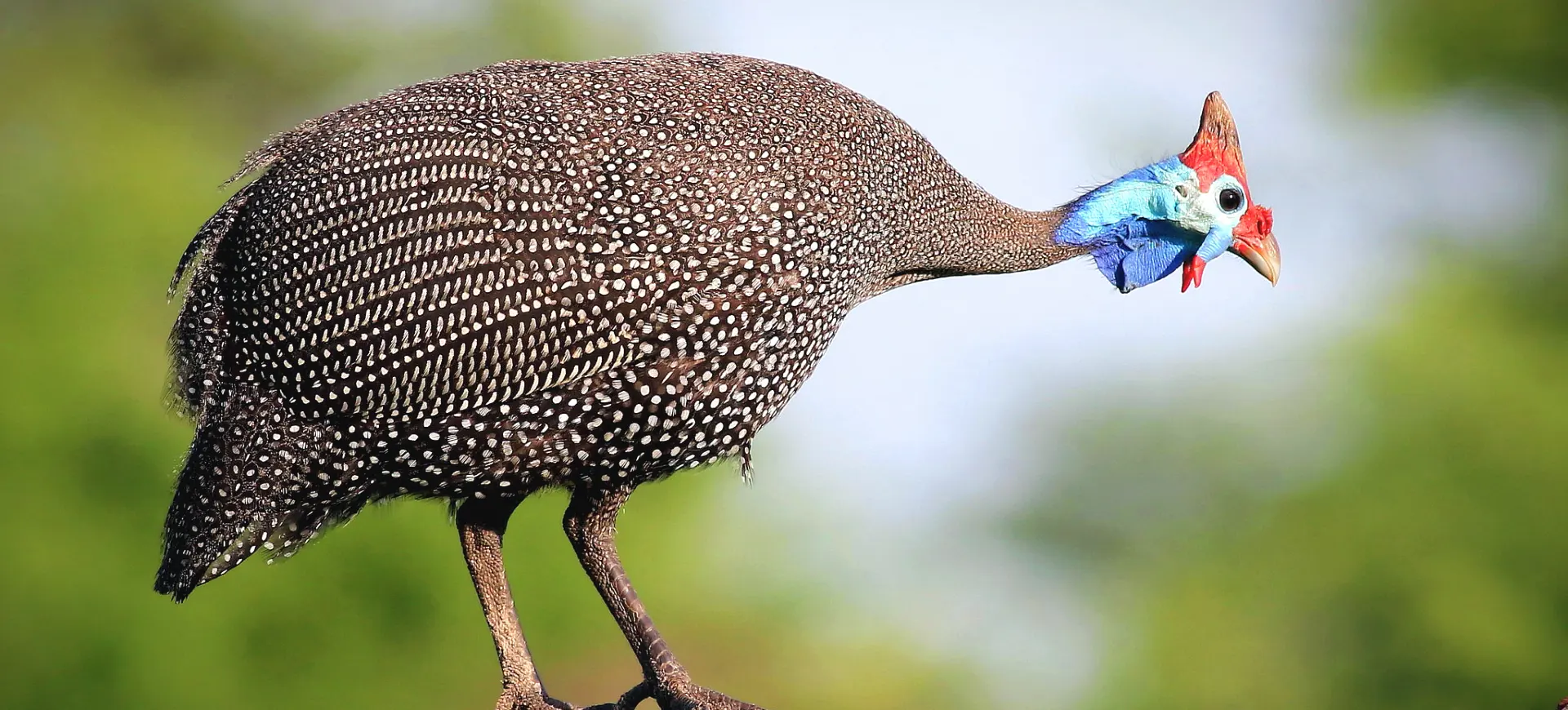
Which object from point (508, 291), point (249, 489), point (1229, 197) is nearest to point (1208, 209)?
point (1229, 197)

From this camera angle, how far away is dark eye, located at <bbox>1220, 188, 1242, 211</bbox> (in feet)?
20.2

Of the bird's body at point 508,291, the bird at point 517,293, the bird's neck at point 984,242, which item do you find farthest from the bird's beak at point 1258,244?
the bird's body at point 508,291

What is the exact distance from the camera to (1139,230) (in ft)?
20.6

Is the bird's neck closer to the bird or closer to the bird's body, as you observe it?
the bird

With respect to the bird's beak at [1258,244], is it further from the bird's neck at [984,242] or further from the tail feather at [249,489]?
the tail feather at [249,489]

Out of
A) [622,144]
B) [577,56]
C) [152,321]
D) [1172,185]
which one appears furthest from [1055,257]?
[577,56]

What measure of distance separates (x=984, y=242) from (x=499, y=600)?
2.38 metres

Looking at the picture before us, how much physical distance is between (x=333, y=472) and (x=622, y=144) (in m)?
1.48

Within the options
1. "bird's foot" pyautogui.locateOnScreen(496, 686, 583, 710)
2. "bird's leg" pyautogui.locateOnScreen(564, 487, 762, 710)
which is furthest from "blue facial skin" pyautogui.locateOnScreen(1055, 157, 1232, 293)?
"bird's foot" pyautogui.locateOnScreen(496, 686, 583, 710)

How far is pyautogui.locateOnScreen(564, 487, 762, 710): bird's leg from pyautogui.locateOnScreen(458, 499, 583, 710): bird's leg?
1.20 feet

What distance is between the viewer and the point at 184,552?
5238 mm

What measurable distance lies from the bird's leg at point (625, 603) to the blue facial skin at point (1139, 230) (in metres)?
2.21

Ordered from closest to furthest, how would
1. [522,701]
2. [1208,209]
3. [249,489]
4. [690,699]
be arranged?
[249,489], [690,699], [522,701], [1208,209]

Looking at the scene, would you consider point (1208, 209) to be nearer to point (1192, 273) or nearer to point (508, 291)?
point (1192, 273)
